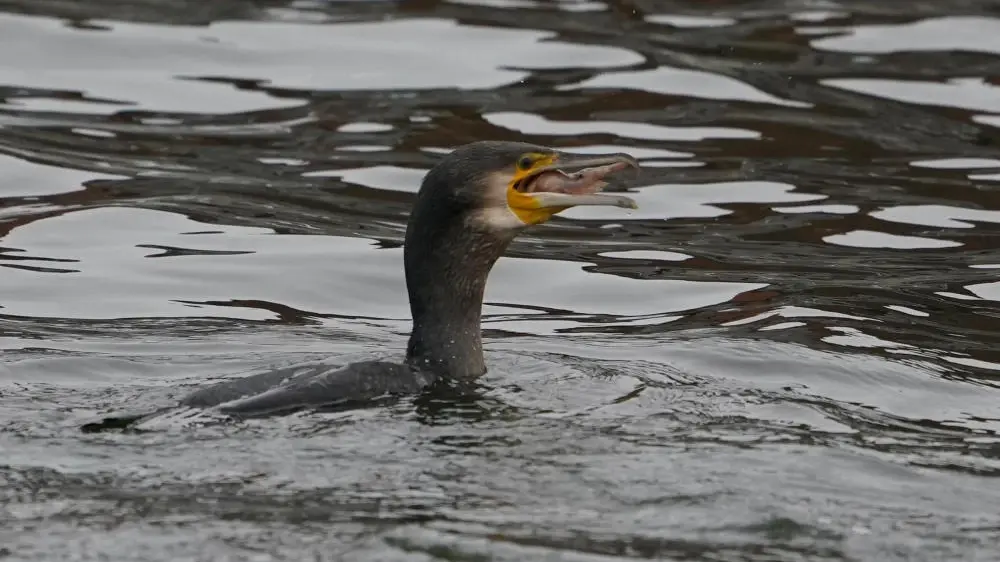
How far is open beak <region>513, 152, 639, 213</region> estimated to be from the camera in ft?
24.3

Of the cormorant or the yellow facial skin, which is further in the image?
the yellow facial skin

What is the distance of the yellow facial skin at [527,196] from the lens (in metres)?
7.38

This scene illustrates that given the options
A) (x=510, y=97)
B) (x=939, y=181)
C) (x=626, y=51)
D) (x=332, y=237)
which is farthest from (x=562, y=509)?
(x=626, y=51)

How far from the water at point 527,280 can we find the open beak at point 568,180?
0.74 metres

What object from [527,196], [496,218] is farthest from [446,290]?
[527,196]

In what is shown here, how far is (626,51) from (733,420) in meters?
8.19

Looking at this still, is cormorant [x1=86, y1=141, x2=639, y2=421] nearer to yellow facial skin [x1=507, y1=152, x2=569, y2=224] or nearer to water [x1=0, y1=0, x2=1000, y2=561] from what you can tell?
yellow facial skin [x1=507, y1=152, x2=569, y2=224]

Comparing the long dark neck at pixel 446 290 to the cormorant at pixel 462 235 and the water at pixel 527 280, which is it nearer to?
the cormorant at pixel 462 235

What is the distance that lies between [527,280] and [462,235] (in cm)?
270

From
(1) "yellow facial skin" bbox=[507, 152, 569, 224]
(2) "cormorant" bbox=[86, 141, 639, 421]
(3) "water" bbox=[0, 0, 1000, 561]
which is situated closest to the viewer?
(3) "water" bbox=[0, 0, 1000, 561]

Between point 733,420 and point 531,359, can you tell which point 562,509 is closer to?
point 733,420

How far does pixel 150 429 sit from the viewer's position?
6.44 metres

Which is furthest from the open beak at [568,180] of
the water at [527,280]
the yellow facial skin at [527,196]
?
the water at [527,280]

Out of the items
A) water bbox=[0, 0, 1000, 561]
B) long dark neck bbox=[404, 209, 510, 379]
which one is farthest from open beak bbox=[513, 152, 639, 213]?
water bbox=[0, 0, 1000, 561]
